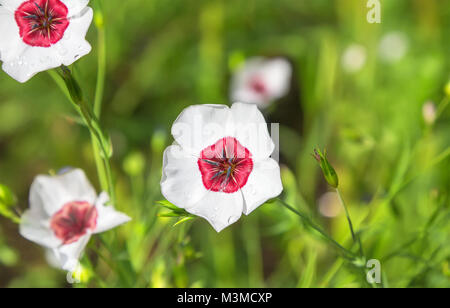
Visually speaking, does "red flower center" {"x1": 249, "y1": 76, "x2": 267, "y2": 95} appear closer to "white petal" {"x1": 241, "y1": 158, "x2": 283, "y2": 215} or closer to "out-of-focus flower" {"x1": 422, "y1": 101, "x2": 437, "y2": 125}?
"out-of-focus flower" {"x1": 422, "y1": 101, "x2": 437, "y2": 125}

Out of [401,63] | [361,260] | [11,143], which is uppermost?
[401,63]

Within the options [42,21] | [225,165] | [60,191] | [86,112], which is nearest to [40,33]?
[42,21]

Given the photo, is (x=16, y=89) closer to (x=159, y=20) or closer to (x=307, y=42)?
(x=159, y=20)

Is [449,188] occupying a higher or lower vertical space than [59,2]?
lower
